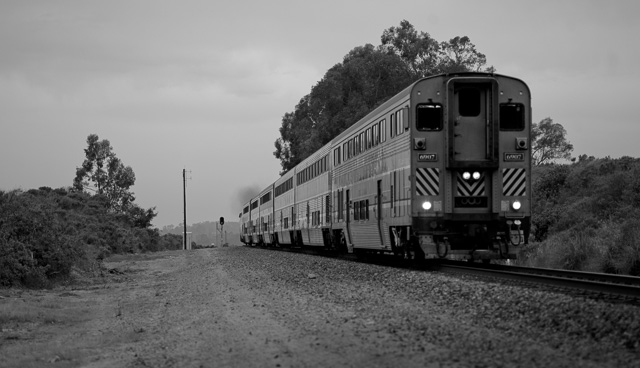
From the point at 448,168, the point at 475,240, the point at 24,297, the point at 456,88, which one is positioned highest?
the point at 456,88

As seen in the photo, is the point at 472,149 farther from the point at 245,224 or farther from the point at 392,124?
the point at 245,224

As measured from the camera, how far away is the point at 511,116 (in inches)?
657

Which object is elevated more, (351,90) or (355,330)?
(351,90)

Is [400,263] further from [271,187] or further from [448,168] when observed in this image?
[271,187]

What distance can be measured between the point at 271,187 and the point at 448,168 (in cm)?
3385

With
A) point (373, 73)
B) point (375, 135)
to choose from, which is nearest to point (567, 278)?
point (375, 135)

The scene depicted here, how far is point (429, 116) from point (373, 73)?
1795 inches

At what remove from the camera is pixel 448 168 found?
16297mm

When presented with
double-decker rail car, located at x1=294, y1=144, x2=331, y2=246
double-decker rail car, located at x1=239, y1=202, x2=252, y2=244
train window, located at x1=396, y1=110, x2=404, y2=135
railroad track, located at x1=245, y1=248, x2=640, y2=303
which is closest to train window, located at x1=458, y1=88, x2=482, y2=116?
train window, located at x1=396, y1=110, x2=404, y2=135

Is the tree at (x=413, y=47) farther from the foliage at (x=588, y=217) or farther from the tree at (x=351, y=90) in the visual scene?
the foliage at (x=588, y=217)

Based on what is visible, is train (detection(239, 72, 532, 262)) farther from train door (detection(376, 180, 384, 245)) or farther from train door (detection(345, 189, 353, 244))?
train door (detection(345, 189, 353, 244))

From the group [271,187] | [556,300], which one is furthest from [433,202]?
[271,187]

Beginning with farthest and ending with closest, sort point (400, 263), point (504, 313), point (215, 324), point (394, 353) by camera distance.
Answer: point (400, 263), point (215, 324), point (504, 313), point (394, 353)

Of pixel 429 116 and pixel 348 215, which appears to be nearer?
pixel 429 116
